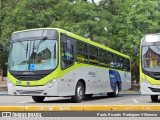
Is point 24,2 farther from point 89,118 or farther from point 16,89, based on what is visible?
point 89,118

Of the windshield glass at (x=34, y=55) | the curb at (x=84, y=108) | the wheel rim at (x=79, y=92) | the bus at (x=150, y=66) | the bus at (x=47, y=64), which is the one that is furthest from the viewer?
the wheel rim at (x=79, y=92)

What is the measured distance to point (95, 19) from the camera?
30969 mm

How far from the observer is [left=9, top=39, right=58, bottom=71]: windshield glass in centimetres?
1474

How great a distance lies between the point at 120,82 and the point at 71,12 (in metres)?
9.31

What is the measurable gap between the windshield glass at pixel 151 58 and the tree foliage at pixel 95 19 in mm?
13209

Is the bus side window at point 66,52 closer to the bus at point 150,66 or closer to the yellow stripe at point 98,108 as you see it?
the bus at point 150,66

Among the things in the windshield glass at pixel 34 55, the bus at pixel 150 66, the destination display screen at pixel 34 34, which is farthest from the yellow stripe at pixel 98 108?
the bus at pixel 150 66

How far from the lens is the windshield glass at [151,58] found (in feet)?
52.7

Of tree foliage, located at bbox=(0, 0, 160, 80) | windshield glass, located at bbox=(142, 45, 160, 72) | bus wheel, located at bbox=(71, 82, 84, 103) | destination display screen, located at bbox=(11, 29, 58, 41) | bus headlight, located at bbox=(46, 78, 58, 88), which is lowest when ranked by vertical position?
bus wheel, located at bbox=(71, 82, 84, 103)

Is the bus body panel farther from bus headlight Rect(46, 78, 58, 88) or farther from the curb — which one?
the curb

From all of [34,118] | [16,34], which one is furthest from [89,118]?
[16,34]

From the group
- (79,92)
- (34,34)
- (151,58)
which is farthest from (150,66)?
(34,34)

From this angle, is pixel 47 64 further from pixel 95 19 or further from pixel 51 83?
pixel 95 19

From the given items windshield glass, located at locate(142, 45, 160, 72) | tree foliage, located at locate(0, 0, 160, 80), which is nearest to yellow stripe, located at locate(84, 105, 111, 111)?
windshield glass, located at locate(142, 45, 160, 72)
